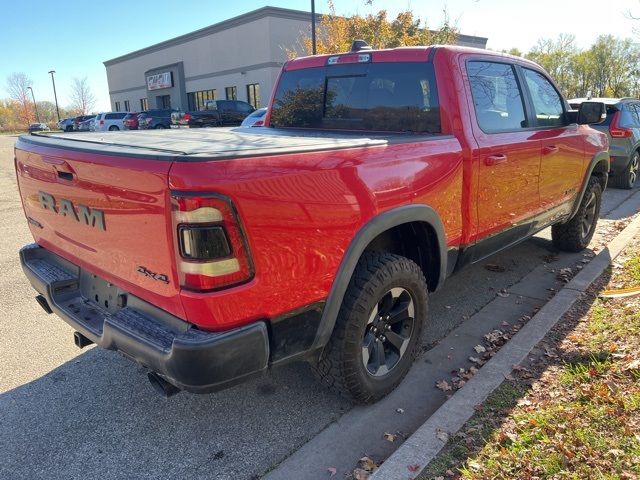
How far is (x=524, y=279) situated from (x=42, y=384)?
13.8 ft

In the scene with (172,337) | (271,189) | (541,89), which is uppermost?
(541,89)

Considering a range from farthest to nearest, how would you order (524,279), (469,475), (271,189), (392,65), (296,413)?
(524,279) < (392,65) < (296,413) < (469,475) < (271,189)

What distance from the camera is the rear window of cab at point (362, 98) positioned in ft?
11.0

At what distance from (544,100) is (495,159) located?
143 centimetres

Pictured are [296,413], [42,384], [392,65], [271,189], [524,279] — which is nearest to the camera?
[271,189]

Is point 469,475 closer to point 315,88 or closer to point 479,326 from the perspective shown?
point 479,326

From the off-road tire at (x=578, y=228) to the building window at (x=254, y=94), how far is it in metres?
27.9

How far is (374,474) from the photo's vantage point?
2.28 meters

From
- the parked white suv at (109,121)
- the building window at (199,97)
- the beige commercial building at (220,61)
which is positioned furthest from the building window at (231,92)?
the parked white suv at (109,121)

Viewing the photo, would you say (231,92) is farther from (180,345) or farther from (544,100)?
(180,345)

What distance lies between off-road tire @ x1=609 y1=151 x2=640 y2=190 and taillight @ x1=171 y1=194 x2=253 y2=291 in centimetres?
975

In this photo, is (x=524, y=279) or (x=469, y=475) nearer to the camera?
(x=469, y=475)

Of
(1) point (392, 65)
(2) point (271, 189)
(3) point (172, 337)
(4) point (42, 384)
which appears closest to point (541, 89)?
(1) point (392, 65)

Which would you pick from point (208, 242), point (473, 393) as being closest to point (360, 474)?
point (473, 393)
